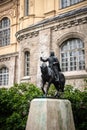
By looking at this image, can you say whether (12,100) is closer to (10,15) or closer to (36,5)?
(36,5)

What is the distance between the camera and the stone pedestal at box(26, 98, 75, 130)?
8781 millimetres

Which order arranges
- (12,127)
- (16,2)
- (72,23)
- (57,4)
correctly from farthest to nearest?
(16,2) < (57,4) < (72,23) < (12,127)

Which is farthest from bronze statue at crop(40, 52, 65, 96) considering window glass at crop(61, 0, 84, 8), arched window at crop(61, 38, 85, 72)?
window glass at crop(61, 0, 84, 8)

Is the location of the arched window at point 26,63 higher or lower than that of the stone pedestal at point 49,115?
higher

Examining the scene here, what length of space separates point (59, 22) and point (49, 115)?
10.2m

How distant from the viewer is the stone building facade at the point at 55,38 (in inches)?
668

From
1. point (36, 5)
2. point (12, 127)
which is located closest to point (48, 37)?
point (36, 5)

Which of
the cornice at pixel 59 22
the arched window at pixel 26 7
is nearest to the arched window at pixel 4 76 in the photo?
the cornice at pixel 59 22

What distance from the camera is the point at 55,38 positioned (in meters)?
18.2

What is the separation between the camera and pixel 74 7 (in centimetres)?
1875

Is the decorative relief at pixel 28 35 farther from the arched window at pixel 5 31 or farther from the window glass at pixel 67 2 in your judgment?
the arched window at pixel 5 31

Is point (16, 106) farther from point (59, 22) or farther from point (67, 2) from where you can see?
point (67, 2)

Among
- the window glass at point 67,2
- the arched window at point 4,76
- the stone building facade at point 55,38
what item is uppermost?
the window glass at point 67,2

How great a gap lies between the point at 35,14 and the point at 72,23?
4448 mm
